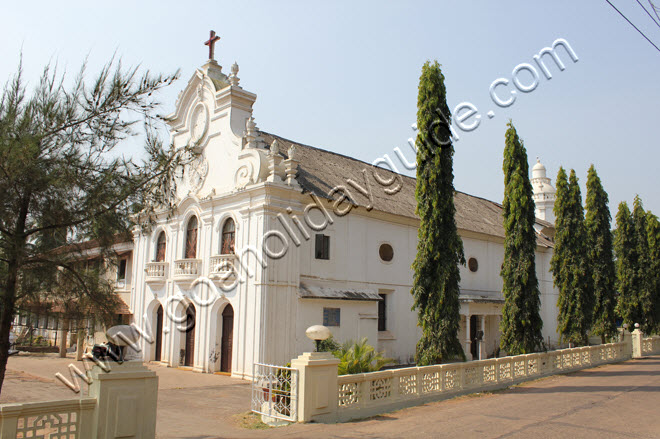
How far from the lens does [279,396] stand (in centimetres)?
1145

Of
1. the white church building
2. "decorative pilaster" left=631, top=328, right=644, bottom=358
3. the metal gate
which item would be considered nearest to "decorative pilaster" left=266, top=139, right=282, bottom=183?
the white church building

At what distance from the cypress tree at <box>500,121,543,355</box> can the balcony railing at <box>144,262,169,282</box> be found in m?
15.1

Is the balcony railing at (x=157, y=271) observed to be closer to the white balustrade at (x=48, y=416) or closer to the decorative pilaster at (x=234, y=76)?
the decorative pilaster at (x=234, y=76)

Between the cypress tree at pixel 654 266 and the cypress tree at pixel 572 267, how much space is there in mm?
9900

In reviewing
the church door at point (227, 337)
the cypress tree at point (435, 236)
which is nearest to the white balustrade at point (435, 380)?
the cypress tree at point (435, 236)

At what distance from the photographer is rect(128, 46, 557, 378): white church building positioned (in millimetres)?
19750

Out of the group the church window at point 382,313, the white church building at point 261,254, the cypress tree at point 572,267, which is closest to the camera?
the white church building at point 261,254

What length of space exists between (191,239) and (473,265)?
15673 millimetres

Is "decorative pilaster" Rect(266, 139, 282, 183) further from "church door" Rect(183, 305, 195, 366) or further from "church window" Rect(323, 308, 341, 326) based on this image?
"church door" Rect(183, 305, 195, 366)

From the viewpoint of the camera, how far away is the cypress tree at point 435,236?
1655cm

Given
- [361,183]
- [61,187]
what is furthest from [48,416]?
[361,183]

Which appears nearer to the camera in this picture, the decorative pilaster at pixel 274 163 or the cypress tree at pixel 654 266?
the decorative pilaster at pixel 274 163

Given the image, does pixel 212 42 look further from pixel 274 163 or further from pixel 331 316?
pixel 331 316

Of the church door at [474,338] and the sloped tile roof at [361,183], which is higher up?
the sloped tile roof at [361,183]
